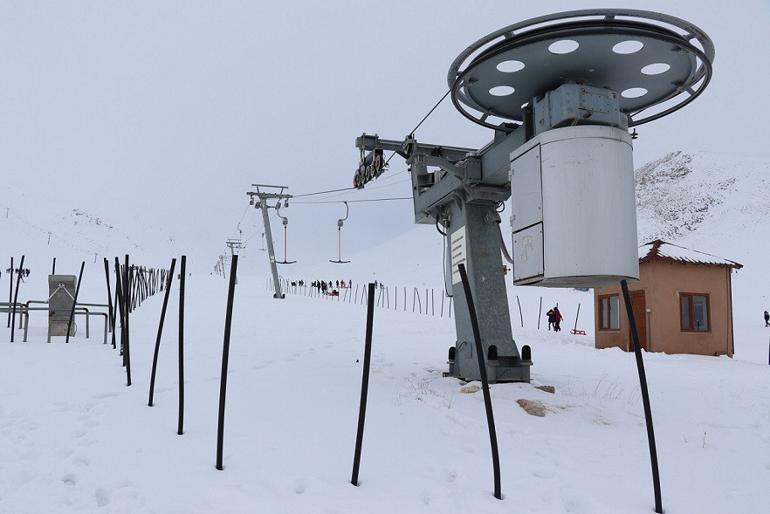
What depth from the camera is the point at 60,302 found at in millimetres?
10875

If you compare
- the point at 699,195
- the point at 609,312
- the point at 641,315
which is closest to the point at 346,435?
the point at 641,315

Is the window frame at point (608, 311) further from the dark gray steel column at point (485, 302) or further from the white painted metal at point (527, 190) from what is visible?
the white painted metal at point (527, 190)

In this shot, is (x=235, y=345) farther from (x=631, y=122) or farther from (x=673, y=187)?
(x=673, y=187)

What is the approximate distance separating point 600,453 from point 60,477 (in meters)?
4.23

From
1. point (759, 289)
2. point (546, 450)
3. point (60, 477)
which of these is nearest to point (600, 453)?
point (546, 450)

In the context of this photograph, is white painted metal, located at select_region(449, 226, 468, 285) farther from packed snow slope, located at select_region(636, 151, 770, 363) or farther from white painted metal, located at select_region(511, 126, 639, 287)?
packed snow slope, located at select_region(636, 151, 770, 363)

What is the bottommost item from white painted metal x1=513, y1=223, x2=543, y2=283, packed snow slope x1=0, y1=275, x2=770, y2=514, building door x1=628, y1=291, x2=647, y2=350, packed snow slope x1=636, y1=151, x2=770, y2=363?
packed snow slope x1=0, y1=275, x2=770, y2=514

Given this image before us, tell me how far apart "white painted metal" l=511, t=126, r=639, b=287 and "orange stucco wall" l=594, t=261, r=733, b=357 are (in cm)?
1066

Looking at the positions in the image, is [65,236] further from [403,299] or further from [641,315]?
[641,315]

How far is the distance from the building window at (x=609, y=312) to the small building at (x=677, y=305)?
26 mm

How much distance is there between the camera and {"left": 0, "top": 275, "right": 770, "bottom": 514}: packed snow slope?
4148 millimetres

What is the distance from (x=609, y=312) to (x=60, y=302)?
13.2 meters

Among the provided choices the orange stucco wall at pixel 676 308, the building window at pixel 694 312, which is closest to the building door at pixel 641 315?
the orange stucco wall at pixel 676 308

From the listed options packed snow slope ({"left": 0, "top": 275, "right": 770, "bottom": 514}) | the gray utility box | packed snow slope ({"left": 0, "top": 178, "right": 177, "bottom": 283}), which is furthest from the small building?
packed snow slope ({"left": 0, "top": 178, "right": 177, "bottom": 283})
